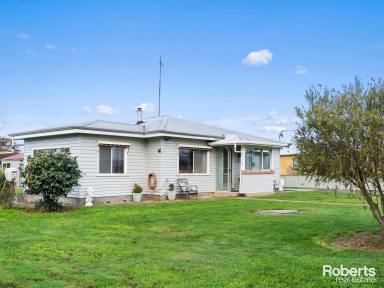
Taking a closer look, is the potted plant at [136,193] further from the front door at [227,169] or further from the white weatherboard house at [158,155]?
the front door at [227,169]

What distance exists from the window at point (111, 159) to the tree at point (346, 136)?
11.4 meters

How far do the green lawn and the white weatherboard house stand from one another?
478cm

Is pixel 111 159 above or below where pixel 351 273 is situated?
above

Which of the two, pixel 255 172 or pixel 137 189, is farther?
pixel 255 172

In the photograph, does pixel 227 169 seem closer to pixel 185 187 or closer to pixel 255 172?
pixel 255 172

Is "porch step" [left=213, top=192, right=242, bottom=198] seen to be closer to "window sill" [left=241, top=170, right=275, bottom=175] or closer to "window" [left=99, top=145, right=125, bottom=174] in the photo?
"window sill" [left=241, top=170, right=275, bottom=175]

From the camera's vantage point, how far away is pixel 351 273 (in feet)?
19.5

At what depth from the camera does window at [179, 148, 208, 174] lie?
67.7ft

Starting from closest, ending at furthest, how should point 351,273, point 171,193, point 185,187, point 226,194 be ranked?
1. point 351,273
2. point 171,193
3. point 185,187
4. point 226,194

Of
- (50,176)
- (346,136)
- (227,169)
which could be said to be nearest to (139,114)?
(227,169)

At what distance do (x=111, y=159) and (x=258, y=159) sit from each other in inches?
331

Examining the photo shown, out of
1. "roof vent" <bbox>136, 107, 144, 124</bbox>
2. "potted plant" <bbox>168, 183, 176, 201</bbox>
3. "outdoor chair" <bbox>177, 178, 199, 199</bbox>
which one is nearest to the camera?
"potted plant" <bbox>168, 183, 176, 201</bbox>

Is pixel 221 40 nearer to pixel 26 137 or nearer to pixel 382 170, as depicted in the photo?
pixel 26 137

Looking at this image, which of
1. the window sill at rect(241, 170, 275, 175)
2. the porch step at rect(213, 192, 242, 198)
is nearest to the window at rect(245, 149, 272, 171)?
the window sill at rect(241, 170, 275, 175)
